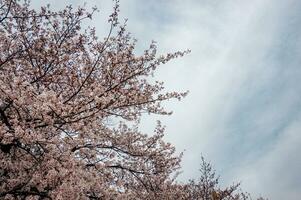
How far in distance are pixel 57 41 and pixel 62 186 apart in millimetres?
4987

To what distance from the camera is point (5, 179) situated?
9.73m

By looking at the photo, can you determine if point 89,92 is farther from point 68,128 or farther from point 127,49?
point 127,49

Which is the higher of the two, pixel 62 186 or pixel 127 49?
pixel 127 49

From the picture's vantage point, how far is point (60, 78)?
10500 mm

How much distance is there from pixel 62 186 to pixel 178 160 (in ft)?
22.3

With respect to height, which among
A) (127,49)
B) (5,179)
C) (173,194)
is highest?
(127,49)

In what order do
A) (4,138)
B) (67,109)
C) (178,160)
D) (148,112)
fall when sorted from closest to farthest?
→ 1. (4,138)
2. (67,109)
3. (148,112)
4. (178,160)

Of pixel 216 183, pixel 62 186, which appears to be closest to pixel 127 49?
pixel 62 186

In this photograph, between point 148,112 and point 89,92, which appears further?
point 148,112

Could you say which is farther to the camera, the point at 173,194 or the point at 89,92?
the point at 173,194

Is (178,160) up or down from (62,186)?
up

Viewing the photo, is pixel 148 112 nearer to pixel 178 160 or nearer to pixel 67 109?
pixel 178 160

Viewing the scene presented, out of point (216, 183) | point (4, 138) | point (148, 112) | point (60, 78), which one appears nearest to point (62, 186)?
point (4, 138)

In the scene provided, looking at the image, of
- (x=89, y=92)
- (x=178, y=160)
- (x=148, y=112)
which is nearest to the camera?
(x=89, y=92)
